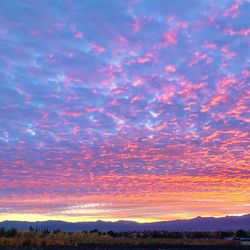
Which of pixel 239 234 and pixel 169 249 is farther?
pixel 239 234

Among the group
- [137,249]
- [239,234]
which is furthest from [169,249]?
[239,234]

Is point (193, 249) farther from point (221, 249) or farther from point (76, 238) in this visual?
point (76, 238)

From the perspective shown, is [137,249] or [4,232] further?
[4,232]

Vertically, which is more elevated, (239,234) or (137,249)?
(239,234)

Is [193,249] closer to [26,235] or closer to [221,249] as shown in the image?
[221,249]

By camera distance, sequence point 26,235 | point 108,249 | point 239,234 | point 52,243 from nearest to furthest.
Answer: point 108,249 → point 52,243 → point 26,235 → point 239,234

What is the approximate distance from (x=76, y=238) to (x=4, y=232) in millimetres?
10582

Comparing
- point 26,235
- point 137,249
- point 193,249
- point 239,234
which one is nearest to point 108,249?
point 137,249

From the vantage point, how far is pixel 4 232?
7638 centimetres

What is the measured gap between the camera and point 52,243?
6631cm

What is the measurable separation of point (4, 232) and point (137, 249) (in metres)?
27.2

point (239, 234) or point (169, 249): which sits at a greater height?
point (239, 234)

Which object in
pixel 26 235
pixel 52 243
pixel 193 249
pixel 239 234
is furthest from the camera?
pixel 239 234

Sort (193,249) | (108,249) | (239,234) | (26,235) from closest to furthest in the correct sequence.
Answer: (108,249) → (193,249) → (26,235) → (239,234)
